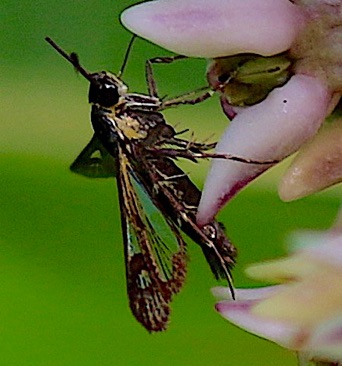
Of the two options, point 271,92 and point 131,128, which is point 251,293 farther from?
point 131,128

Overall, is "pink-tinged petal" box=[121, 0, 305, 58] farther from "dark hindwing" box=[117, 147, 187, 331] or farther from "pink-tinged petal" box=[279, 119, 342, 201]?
"dark hindwing" box=[117, 147, 187, 331]

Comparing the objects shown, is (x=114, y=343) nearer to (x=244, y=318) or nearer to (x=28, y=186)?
(x=28, y=186)

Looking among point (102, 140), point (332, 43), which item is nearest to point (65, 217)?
point (102, 140)

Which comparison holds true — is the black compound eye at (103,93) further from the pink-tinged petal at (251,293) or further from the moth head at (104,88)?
the pink-tinged petal at (251,293)

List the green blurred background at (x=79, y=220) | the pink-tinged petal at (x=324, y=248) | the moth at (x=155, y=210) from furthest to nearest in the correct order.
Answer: the green blurred background at (x=79, y=220)
the moth at (x=155, y=210)
the pink-tinged petal at (x=324, y=248)

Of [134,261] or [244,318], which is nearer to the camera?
[244,318]

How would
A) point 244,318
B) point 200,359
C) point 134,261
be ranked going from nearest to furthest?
point 244,318
point 134,261
point 200,359

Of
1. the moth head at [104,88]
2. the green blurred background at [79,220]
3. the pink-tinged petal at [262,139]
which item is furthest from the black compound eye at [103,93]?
the pink-tinged petal at [262,139]
